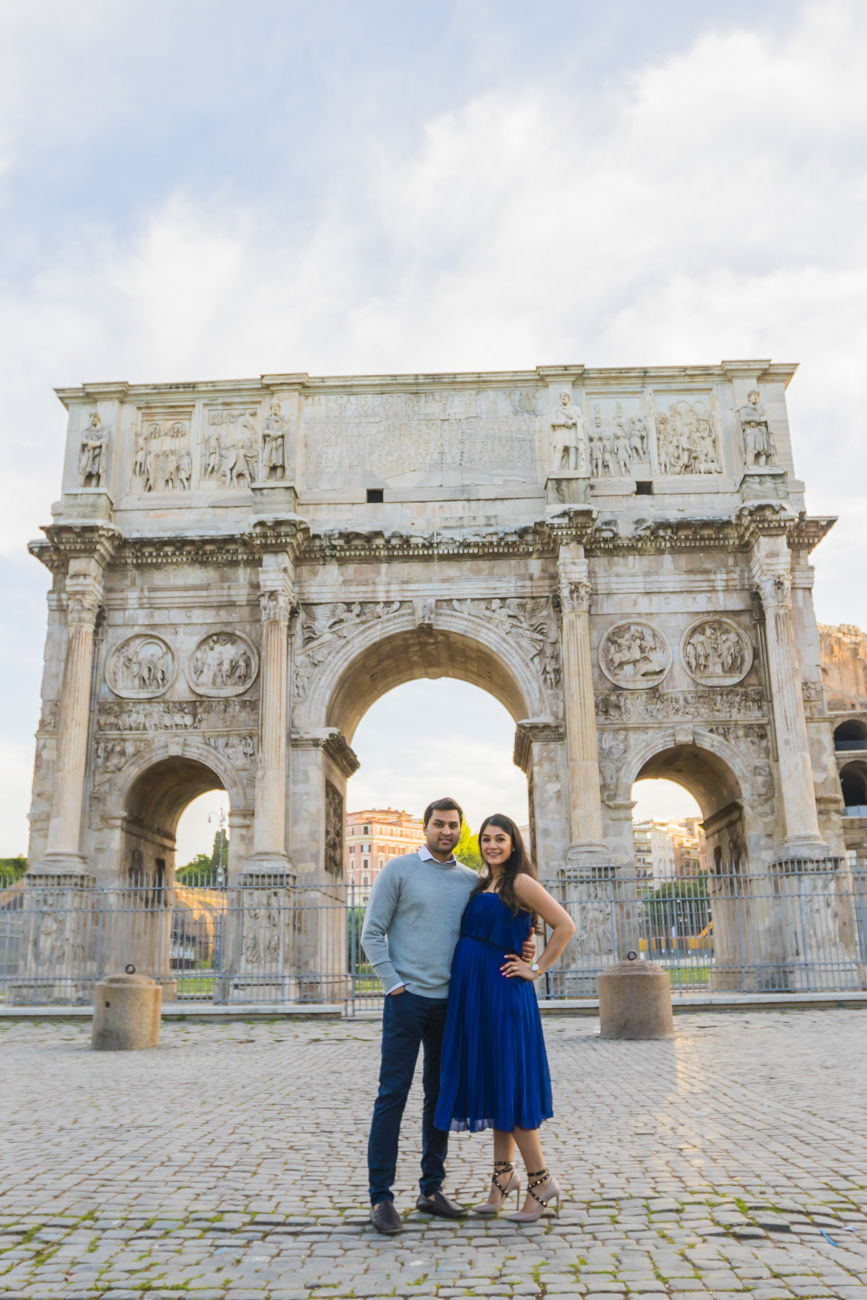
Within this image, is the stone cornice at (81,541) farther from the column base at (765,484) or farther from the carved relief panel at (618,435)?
the column base at (765,484)

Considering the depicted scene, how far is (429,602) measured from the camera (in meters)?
21.5

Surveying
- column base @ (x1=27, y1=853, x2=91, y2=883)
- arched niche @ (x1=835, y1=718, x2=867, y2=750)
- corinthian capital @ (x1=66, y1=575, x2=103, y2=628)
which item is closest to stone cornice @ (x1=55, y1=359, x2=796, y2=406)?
corinthian capital @ (x1=66, y1=575, x2=103, y2=628)

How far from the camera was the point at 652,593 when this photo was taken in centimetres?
2162

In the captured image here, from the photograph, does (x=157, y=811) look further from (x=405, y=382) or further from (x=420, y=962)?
(x=420, y=962)

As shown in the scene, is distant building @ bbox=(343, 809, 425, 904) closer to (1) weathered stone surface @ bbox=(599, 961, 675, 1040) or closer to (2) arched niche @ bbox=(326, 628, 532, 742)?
(2) arched niche @ bbox=(326, 628, 532, 742)

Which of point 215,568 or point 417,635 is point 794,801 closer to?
point 417,635

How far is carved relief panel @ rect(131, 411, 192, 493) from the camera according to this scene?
897 inches

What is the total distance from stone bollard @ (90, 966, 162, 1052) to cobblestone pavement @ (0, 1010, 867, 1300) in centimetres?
228

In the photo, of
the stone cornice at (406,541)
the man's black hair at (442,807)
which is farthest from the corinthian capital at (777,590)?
the man's black hair at (442,807)

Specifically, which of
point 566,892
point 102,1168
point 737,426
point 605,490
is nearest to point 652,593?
point 605,490

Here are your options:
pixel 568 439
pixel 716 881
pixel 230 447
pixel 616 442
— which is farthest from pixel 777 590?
pixel 230 447

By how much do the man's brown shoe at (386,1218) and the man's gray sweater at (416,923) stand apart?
858mm

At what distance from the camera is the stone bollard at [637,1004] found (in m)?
11.9

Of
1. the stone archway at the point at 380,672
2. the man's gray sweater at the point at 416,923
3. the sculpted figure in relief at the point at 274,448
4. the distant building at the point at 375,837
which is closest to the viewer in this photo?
the man's gray sweater at the point at 416,923
